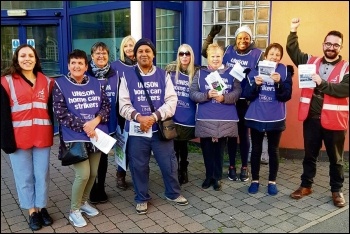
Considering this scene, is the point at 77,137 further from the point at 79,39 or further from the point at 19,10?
the point at 19,10

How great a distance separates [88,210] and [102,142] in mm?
851

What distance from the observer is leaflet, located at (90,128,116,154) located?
355 centimetres

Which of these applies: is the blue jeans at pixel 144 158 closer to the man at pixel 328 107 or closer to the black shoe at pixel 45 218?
the black shoe at pixel 45 218

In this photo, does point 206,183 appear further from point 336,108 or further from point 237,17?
point 237,17

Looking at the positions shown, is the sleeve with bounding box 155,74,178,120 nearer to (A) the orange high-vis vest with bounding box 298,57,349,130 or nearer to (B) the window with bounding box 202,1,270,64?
(A) the orange high-vis vest with bounding box 298,57,349,130

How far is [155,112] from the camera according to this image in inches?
149

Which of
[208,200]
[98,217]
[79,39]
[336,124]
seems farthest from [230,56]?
[79,39]

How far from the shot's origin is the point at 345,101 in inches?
154

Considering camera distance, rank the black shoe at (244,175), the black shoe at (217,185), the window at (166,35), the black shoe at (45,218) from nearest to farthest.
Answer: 1. the black shoe at (45,218)
2. the black shoe at (217,185)
3. the black shoe at (244,175)
4. the window at (166,35)

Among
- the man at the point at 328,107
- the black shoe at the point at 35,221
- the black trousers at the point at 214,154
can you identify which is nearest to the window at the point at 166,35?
the black trousers at the point at 214,154

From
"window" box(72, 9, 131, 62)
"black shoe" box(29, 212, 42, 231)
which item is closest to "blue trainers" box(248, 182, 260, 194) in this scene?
"black shoe" box(29, 212, 42, 231)

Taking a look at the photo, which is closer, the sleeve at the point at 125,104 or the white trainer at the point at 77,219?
the white trainer at the point at 77,219

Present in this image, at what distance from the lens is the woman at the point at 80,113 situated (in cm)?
345

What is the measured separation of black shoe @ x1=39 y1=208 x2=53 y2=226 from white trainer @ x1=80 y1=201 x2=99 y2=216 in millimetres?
349
